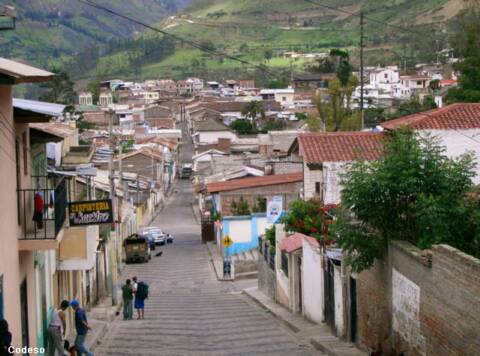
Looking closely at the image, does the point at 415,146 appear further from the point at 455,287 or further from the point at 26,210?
the point at 26,210

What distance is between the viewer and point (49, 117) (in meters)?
17.4

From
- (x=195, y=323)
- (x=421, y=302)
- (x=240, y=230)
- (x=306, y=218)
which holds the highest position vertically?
(x=306, y=218)

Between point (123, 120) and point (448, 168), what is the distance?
14229 centimetres

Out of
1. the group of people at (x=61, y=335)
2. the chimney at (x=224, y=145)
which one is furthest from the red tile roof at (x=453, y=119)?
the chimney at (x=224, y=145)

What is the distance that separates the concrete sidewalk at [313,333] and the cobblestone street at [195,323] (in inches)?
8.5

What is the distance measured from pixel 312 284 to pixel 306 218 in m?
4.50

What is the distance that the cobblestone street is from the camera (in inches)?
872

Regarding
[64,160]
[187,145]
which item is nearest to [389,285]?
[64,160]

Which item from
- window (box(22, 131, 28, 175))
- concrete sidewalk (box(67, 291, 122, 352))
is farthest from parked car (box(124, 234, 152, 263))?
window (box(22, 131, 28, 175))

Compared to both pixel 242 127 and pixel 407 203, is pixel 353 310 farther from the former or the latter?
pixel 242 127

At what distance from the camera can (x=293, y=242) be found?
2805cm

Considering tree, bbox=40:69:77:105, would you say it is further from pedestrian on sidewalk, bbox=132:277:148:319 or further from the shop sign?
the shop sign

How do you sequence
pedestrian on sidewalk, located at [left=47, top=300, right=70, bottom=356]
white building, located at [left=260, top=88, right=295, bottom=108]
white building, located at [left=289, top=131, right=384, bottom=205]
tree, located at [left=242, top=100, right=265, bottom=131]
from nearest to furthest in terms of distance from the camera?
pedestrian on sidewalk, located at [left=47, top=300, right=70, bottom=356] < white building, located at [left=289, top=131, right=384, bottom=205] < tree, located at [left=242, top=100, right=265, bottom=131] < white building, located at [left=260, top=88, right=295, bottom=108]

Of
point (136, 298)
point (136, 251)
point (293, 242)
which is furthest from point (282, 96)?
point (293, 242)
